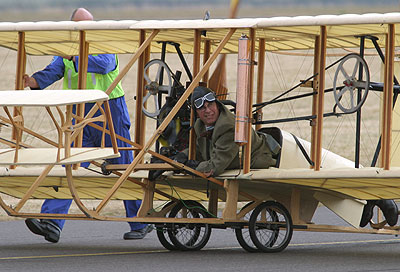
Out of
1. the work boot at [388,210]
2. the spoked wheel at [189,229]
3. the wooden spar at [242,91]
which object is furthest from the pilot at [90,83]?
the work boot at [388,210]

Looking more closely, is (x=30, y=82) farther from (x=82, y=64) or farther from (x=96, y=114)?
(x=96, y=114)

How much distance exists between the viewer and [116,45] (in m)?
11.1

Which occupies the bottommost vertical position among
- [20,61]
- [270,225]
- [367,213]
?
[270,225]

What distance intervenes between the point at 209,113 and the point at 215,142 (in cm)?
31

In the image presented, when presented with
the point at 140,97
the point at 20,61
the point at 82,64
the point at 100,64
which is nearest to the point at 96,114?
the point at 100,64

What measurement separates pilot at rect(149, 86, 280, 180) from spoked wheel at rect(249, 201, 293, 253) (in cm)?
46

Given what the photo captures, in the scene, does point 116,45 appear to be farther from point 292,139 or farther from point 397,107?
point 397,107

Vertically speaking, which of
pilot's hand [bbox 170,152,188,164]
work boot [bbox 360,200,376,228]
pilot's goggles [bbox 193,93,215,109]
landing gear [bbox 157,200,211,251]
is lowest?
landing gear [bbox 157,200,211,251]

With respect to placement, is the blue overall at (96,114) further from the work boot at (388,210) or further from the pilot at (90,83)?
the work boot at (388,210)

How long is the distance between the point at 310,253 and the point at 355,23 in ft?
8.34

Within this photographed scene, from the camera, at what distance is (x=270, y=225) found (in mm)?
9320

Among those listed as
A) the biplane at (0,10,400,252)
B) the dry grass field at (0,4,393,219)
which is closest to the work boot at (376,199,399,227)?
the biplane at (0,10,400,252)

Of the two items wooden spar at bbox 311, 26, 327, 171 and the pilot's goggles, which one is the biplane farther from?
the pilot's goggles

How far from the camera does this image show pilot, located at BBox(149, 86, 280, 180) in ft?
30.0
